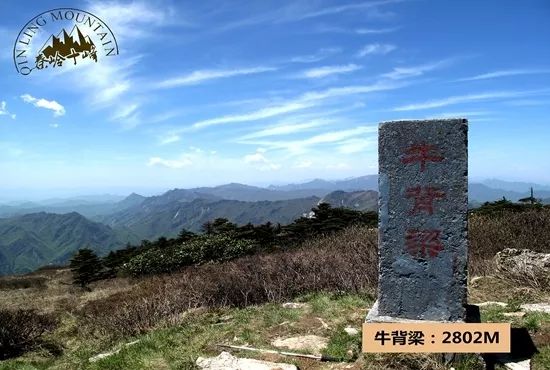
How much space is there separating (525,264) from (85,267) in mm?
30347

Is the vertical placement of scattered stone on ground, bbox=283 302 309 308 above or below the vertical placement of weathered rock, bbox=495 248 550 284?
below

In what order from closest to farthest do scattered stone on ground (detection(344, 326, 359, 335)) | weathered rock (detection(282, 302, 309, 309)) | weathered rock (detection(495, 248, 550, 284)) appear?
scattered stone on ground (detection(344, 326, 359, 335)), weathered rock (detection(282, 302, 309, 309)), weathered rock (detection(495, 248, 550, 284))

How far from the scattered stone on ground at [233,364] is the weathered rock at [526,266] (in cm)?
571

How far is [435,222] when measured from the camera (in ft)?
17.8

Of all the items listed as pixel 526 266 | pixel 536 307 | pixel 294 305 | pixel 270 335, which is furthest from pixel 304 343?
pixel 526 266

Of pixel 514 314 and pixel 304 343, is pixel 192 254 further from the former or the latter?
pixel 514 314

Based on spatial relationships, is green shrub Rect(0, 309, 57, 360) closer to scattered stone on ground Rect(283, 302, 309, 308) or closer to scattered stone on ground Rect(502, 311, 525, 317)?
scattered stone on ground Rect(283, 302, 309, 308)

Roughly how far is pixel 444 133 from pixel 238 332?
414 cm

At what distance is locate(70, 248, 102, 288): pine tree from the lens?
3228cm

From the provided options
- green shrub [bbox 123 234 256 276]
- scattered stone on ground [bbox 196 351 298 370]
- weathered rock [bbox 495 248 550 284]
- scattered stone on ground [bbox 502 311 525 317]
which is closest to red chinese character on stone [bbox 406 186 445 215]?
scattered stone on ground [bbox 196 351 298 370]

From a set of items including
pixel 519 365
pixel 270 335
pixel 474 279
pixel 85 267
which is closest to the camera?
pixel 519 365

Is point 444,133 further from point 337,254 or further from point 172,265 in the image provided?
point 172,265

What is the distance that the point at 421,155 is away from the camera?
543 cm

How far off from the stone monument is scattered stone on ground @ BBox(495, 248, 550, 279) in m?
4.30
